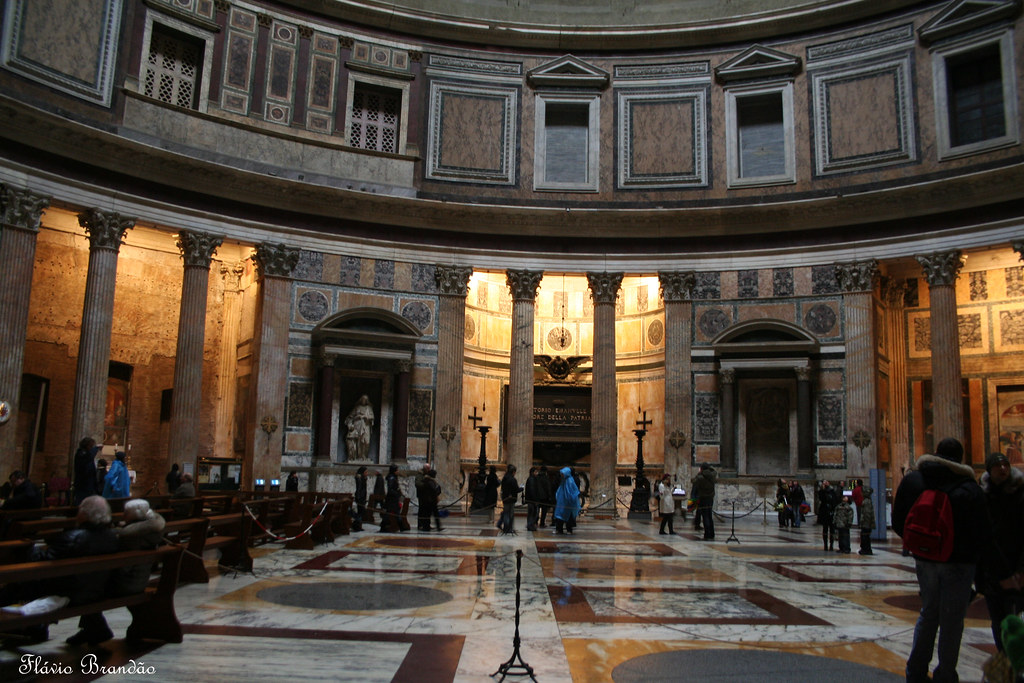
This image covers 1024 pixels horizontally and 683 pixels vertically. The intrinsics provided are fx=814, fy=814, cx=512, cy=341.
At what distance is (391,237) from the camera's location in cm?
2673

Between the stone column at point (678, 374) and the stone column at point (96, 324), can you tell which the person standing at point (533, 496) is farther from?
the stone column at point (96, 324)

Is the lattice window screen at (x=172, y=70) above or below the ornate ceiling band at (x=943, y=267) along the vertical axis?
above

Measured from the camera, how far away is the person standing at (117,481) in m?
16.0

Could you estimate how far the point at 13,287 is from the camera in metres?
20.8

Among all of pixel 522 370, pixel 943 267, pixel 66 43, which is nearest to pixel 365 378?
pixel 522 370

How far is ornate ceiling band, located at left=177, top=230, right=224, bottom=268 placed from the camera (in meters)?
24.1

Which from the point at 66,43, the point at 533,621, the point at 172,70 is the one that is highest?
the point at 172,70

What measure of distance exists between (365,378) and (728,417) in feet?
37.9

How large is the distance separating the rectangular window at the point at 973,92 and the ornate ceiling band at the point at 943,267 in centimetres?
297

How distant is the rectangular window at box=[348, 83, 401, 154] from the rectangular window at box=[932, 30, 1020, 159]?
56.2 ft

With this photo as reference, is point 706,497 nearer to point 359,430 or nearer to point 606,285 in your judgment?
point 606,285

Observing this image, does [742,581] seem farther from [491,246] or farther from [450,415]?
[491,246]

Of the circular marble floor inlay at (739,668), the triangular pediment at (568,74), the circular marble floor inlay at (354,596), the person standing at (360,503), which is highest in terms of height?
the triangular pediment at (568,74)

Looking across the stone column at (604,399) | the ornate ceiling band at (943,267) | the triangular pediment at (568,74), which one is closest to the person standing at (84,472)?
the stone column at (604,399)
